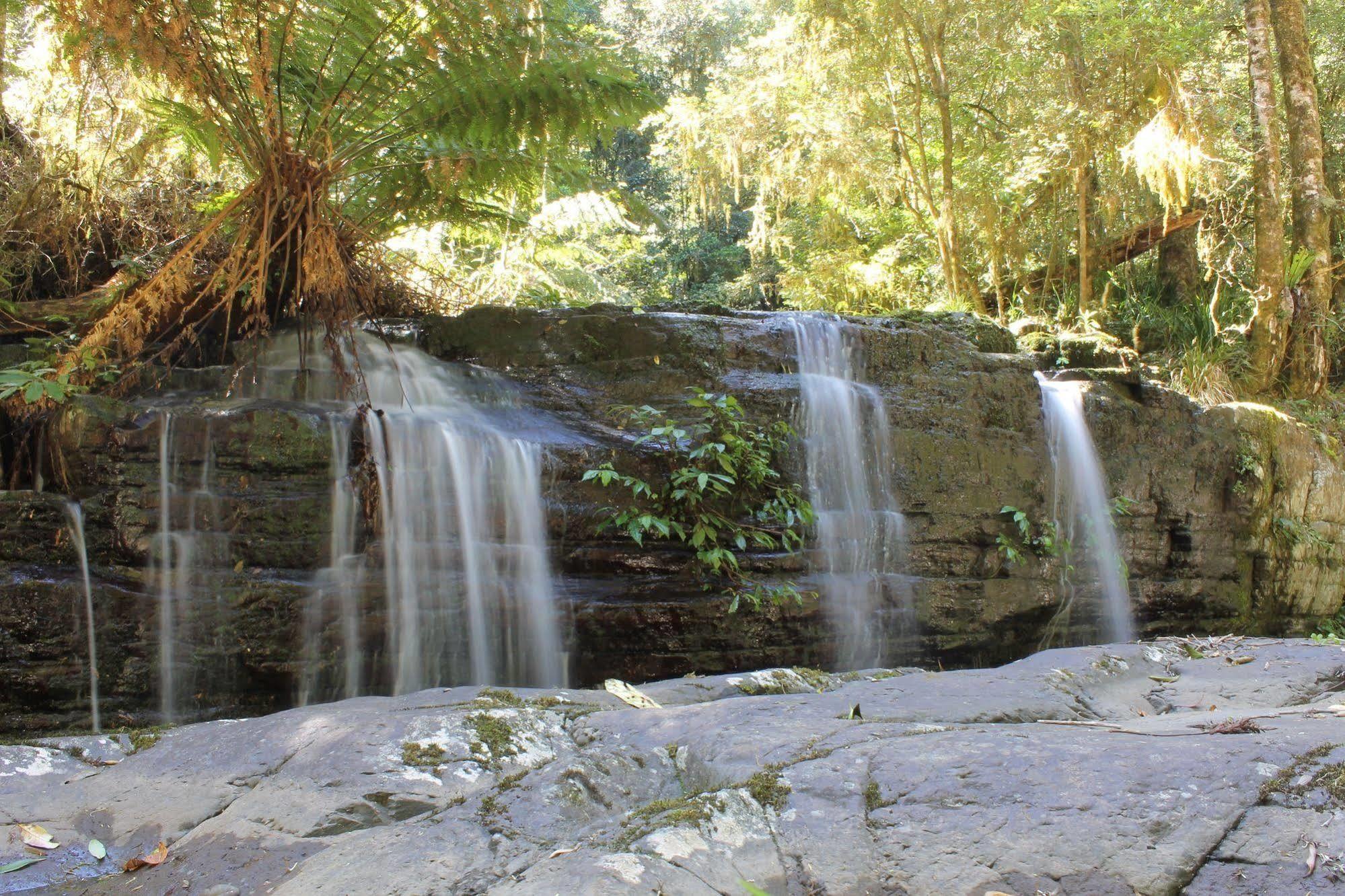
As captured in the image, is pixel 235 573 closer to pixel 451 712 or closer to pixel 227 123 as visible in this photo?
pixel 451 712

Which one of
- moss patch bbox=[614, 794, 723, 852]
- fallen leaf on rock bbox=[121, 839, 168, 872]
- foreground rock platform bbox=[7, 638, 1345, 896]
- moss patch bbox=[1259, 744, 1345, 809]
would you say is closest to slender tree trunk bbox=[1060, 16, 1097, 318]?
foreground rock platform bbox=[7, 638, 1345, 896]

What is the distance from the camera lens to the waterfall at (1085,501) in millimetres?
7594

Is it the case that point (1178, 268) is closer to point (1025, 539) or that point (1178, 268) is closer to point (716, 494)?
point (1025, 539)

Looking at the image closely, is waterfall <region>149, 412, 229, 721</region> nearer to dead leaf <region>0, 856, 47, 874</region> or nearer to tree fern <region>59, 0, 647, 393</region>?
tree fern <region>59, 0, 647, 393</region>

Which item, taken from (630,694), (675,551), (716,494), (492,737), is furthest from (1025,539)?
(492,737)

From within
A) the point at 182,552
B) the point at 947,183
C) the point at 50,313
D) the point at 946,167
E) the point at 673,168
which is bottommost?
the point at 182,552

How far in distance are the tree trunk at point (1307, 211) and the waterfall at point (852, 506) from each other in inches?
260

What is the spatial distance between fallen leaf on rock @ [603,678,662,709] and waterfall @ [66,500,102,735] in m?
2.60

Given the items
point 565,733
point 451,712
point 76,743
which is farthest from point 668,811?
point 76,743

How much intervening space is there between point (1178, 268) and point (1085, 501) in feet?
23.0

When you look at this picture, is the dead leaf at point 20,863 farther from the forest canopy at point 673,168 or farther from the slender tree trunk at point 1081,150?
the slender tree trunk at point 1081,150

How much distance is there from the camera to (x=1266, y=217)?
10.0m

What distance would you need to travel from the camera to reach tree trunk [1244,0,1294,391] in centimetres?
990

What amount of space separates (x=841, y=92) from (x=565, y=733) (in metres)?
11.9
